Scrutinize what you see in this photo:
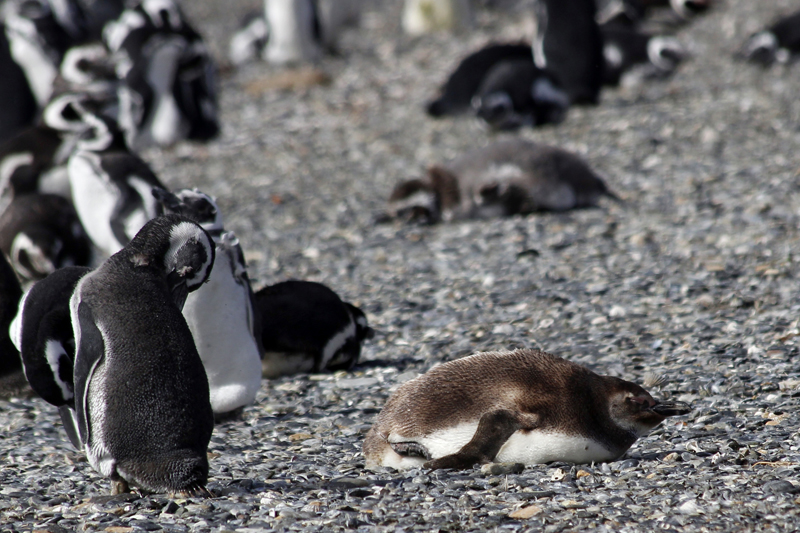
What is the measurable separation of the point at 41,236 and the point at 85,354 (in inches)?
114

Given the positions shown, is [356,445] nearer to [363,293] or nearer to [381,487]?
[381,487]

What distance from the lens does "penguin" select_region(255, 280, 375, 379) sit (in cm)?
422

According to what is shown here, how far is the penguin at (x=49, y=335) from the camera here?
3007mm

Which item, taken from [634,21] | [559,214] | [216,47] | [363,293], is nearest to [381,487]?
[363,293]

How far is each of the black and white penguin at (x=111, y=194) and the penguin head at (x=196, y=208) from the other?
1449 mm

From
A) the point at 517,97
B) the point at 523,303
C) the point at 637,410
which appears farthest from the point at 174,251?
the point at 517,97

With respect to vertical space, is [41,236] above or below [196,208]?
below

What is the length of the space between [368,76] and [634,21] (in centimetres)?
322

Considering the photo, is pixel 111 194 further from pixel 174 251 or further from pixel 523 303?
pixel 174 251

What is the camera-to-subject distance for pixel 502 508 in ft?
8.91

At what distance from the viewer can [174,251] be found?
308 cm

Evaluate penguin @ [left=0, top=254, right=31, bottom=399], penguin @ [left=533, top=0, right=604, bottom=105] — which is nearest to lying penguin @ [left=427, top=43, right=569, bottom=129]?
penguin @ [left=533, top=0, right=604, bottom=105]

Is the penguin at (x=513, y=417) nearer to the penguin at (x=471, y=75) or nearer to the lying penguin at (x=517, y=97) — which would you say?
the lying penguin at (x=517, y=97)

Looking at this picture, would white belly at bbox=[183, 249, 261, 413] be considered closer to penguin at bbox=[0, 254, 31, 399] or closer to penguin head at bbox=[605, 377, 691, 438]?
penguin at bbox=[0, 254, 31, 399]
